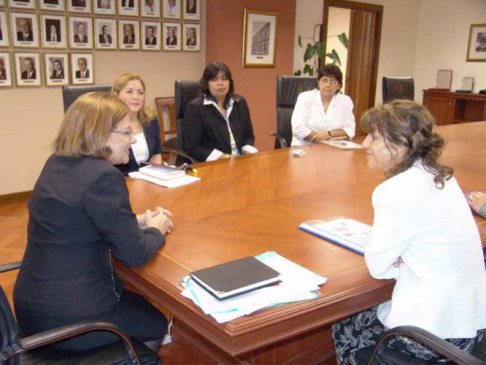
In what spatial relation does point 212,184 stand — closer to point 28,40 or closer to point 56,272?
point 56,272

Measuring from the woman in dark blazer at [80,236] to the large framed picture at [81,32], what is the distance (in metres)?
3.18

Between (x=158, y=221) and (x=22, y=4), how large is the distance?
3203 mm

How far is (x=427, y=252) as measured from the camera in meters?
1.33

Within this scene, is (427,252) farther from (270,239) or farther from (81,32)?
(81,32)

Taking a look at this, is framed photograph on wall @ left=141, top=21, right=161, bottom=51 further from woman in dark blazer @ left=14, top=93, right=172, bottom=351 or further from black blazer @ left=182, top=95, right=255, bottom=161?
woman in dark blazer @ left=14, top=93, right=172, bottom=351

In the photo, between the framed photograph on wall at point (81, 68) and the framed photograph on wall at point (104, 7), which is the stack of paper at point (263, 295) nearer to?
the framed photograph on wall at point (81, 68)

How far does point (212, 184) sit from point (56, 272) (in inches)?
41.9

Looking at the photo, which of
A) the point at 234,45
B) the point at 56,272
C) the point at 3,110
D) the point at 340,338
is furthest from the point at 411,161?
the point at 234,45

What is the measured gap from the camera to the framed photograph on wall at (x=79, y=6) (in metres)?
4.25

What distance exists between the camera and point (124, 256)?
142 cm

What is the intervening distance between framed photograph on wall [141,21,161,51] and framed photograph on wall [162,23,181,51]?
7 cm

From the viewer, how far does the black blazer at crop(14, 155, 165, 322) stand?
138 centimetres

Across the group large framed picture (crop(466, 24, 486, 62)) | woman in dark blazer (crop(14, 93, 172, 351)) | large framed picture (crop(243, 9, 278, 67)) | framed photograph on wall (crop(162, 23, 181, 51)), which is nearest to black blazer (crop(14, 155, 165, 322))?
woman in dark blazer (crop(14, 93, 172, 351))

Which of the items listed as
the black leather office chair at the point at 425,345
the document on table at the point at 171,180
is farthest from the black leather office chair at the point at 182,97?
the black leather office chair at the point at 425,345
